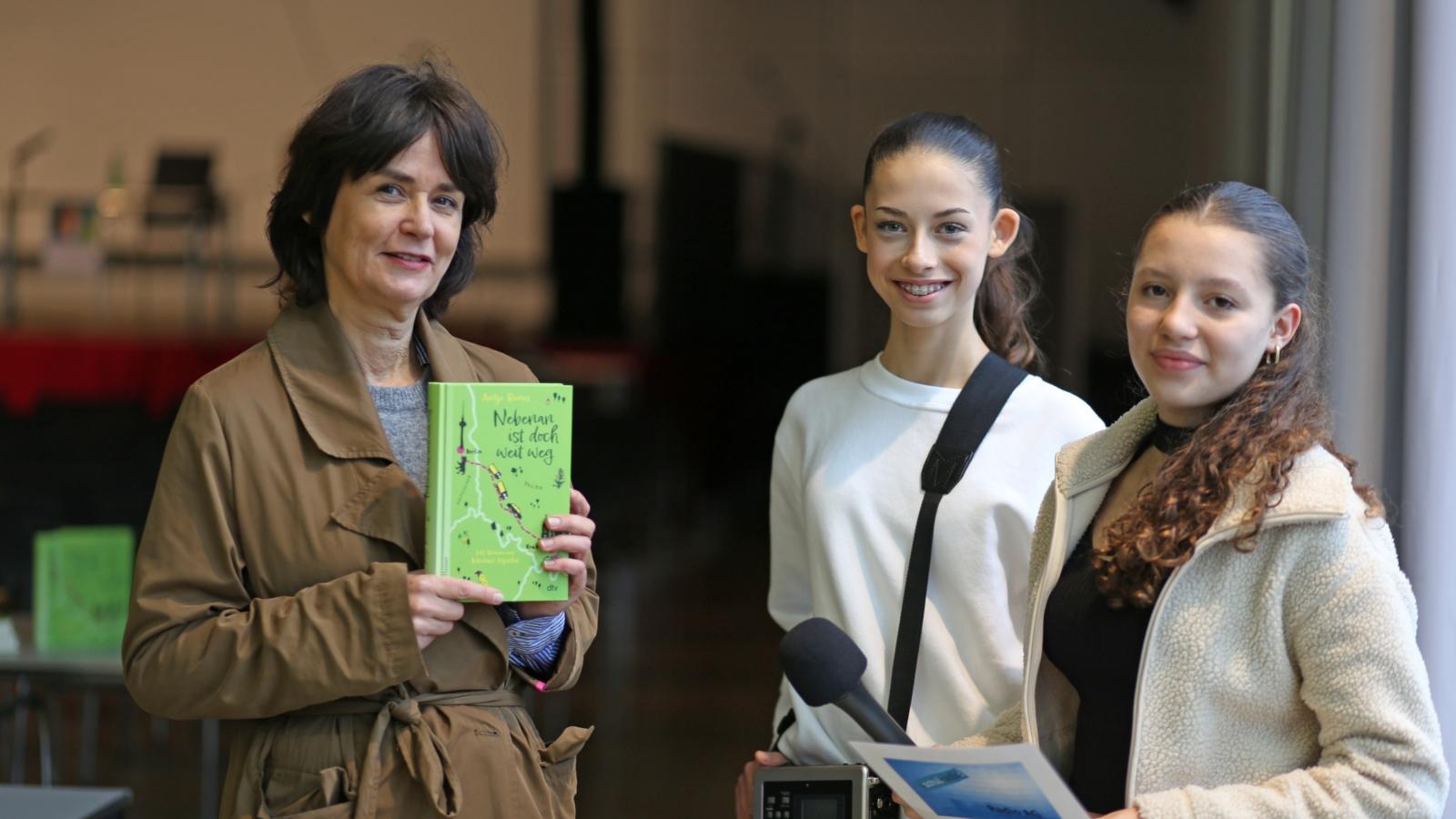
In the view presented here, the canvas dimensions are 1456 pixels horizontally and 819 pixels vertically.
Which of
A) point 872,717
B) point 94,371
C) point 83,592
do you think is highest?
point 94,371

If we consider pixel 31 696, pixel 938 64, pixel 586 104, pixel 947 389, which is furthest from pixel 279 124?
pixel 947 389

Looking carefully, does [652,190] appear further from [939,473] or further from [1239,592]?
[1239,592]

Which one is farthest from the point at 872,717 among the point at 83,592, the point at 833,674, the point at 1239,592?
the point at 83,592

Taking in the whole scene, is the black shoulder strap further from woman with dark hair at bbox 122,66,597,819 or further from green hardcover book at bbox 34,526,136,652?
green hardcover book at bbox 34,526,136,652

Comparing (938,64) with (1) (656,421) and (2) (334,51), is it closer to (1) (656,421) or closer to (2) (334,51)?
(1) (656,421)

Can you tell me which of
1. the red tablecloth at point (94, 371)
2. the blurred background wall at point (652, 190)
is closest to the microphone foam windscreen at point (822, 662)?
the blurred background wall at point (652, 190)

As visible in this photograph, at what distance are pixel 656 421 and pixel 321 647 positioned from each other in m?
7.24

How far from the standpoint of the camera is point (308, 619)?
1.40 metres

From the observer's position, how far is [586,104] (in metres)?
10.1

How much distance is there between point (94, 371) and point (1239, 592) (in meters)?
5.86

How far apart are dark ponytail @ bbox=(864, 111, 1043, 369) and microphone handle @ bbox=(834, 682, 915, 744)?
2.29 ft

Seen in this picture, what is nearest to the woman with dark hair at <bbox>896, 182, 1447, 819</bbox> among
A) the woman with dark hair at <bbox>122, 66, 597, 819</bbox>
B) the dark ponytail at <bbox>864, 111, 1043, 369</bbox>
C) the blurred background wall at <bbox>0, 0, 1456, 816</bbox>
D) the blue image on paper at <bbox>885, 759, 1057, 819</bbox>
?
the blue image on paper at <bbox>885, 759, 1057, 819</bbox>

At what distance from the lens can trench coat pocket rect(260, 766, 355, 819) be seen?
56.0 inches

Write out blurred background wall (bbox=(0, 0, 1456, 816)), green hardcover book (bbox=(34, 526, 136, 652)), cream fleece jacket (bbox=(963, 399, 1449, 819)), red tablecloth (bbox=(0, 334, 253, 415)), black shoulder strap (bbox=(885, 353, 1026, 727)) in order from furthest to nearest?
blurred background wall (bbox=(0, 0, 1456, 816)) → red tablecloth (bbox=(0, 334, 253, 415)) → green hardcover book (bbox=(34, 526, 136, 652)) → black shoulder strap (bbox=(885, 353, 1026, 727)) → cream fleece jacket (bbox=(963, 399, 1449, 819))
